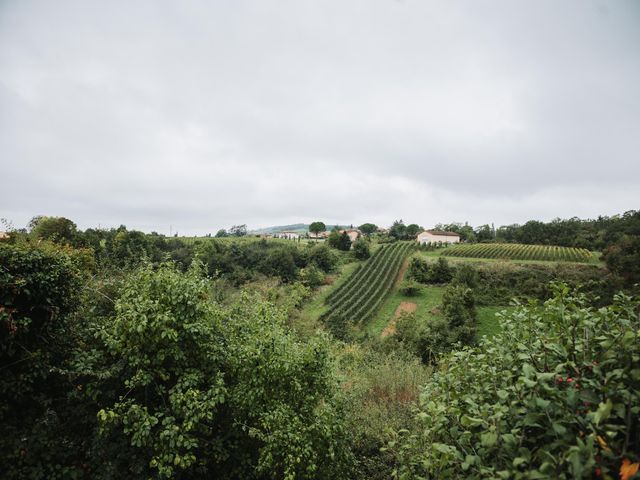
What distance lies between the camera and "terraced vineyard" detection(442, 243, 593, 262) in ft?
178

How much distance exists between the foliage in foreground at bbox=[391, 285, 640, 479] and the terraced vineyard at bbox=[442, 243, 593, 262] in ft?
208

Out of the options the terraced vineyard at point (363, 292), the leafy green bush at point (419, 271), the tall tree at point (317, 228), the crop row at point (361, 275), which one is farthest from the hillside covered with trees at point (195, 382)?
the tall tree at point (317, 228)

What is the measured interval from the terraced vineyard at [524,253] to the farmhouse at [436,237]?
16.8m

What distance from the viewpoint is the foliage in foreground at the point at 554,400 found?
1921 mm

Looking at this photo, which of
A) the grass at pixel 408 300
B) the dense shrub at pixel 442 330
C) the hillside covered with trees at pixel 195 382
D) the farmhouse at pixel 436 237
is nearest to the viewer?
the hillside covered with trees at pixel 195 382

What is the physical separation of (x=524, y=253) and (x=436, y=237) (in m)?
27.3

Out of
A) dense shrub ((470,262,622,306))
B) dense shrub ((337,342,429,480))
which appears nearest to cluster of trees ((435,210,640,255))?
dense shrub ((470,262,622,306))

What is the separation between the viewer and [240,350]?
17.5 feet

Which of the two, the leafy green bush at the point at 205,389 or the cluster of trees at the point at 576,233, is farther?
the cluster of trees at the point at 576,233

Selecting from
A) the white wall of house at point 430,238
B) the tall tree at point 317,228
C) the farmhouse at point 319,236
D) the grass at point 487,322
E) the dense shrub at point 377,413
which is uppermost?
the tall tree at point 317,228

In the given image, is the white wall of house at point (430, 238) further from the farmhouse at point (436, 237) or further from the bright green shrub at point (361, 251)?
the bright green shrub at point (361, 251)

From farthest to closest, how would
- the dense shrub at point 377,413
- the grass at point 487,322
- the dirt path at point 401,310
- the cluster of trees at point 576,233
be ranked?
the cluster of trees at point 576,233 → the dirt path at point 401,310 → the grass at point 487,322 → the dense shrub at point 377,413

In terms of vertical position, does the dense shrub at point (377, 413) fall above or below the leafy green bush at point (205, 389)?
below

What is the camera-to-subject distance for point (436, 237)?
86.5 meters
